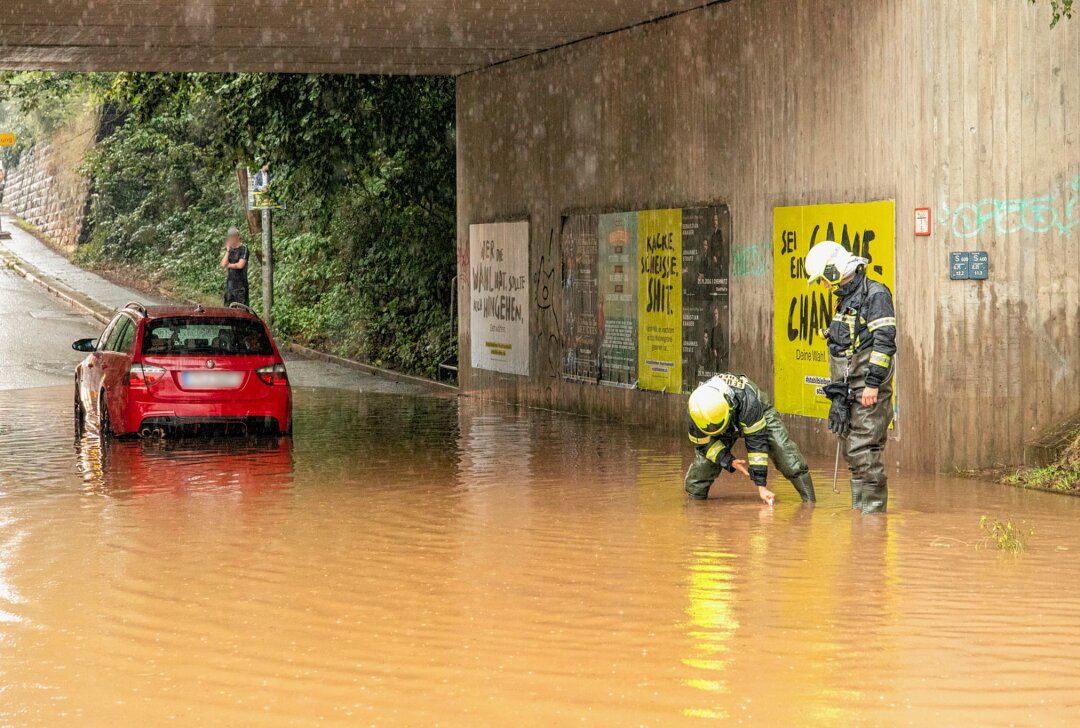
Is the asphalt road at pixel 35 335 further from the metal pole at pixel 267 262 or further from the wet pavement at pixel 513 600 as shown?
the wet pavement at pixel 513 600

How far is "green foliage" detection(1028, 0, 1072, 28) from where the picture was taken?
38.0ft

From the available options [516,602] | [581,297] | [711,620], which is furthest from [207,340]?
[711,620]

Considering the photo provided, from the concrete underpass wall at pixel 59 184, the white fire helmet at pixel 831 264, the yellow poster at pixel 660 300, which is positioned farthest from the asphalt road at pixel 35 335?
the white fire helmet at pixel 831 264

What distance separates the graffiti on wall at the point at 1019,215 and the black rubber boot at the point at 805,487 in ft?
9.31

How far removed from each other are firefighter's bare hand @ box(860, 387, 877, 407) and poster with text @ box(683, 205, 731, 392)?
5.43 metres

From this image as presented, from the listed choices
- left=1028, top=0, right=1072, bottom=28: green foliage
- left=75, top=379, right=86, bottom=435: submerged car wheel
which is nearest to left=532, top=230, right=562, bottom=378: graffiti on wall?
left=75, top=379, right=86, bottom=435: submerged car wheel

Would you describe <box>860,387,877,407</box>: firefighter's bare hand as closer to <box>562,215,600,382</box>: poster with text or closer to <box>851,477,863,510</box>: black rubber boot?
<box>851,477,863,510</box>: black rubber boot

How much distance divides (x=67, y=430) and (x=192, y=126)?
2577cm

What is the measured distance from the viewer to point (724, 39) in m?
15.9

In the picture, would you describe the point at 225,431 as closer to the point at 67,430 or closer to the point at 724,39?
the point at 67,430

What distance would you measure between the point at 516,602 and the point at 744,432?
3.39m

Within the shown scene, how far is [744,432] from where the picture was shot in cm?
1081

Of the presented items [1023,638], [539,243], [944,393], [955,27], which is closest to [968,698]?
[1023,638]

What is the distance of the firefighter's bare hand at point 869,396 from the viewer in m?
10.5
